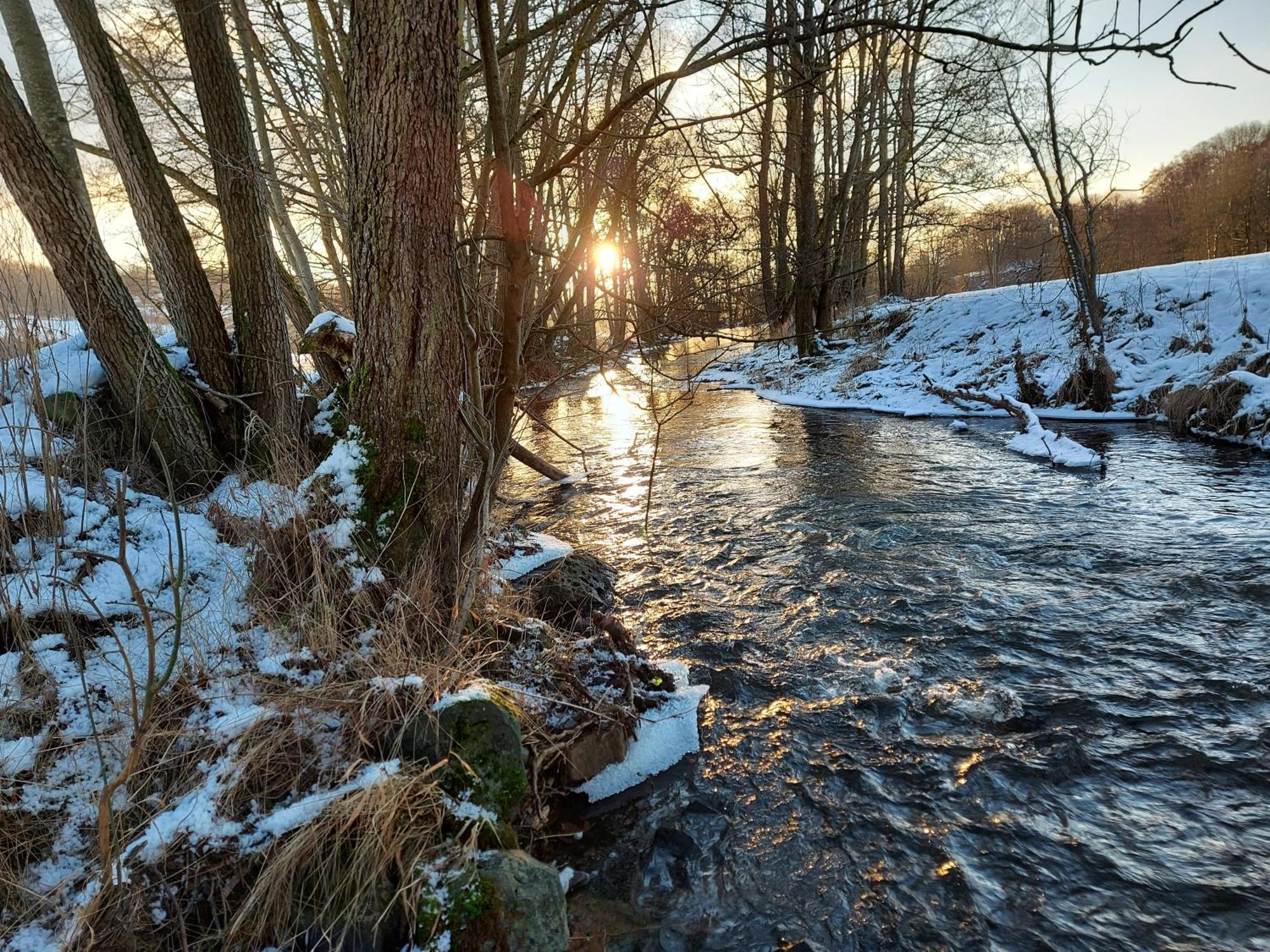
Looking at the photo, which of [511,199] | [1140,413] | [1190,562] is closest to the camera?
[511,199]

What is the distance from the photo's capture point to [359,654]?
2590 millimetres

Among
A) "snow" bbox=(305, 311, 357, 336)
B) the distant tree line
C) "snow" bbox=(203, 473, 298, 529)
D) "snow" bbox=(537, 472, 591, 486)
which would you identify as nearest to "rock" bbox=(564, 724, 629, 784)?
"snow" bbox=(203, 473, 298, 529)

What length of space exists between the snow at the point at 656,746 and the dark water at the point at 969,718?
0.29 ft

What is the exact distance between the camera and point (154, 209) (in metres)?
4.18

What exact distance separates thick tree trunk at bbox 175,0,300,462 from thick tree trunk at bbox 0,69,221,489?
1.50 feet

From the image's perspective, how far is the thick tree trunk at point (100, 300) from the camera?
3439mm

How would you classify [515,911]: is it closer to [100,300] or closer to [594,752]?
[594,752]

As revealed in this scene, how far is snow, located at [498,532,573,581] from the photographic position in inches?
180

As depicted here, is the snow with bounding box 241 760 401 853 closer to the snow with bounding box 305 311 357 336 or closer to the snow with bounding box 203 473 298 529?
the snow with bounding box 203 473 298 529

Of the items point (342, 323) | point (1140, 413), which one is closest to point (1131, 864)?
point (342, 323)

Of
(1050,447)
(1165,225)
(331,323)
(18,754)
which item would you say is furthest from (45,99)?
(1165,225)

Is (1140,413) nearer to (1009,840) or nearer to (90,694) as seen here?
(1009,840)

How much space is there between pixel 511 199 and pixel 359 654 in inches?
94.0

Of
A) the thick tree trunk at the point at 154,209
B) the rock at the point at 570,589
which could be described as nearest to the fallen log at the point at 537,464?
the rock at the point at 570,589
